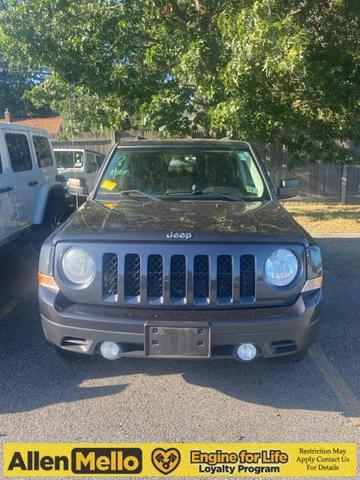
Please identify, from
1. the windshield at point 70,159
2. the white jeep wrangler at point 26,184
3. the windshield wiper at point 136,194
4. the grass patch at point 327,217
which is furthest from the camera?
the windshield at point 70,159

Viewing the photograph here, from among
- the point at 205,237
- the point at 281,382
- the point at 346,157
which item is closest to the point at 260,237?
the point at 205,237

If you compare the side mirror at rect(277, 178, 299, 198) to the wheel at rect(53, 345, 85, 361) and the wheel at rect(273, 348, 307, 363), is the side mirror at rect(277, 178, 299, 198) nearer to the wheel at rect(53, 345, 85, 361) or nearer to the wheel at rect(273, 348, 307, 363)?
the wheel at rect(273, 348, 307, 363)

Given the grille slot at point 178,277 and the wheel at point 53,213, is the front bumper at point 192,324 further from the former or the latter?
the wheel at point 53,213

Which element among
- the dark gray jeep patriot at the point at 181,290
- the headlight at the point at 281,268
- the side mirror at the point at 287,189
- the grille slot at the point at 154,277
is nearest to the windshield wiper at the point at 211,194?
the side mirror at the point at 287,189

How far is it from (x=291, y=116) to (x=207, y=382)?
21.8 ft

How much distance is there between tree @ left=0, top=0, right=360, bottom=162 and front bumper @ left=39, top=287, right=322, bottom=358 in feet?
16.4

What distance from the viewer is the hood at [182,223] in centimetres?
329

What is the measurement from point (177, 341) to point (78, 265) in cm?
86

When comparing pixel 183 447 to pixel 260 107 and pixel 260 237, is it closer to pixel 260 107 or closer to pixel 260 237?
pixel 260 237

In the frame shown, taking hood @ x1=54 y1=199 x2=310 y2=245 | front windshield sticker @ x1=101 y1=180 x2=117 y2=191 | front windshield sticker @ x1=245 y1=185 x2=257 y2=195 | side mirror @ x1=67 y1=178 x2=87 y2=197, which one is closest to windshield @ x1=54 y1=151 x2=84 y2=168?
side mirror @ x1=67 y1=178 x2=87 y2=197

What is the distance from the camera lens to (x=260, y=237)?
10.8ft

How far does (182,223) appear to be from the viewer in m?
3.53

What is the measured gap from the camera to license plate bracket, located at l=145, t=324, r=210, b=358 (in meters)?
3.11

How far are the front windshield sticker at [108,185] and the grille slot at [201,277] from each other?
5.61 ft
